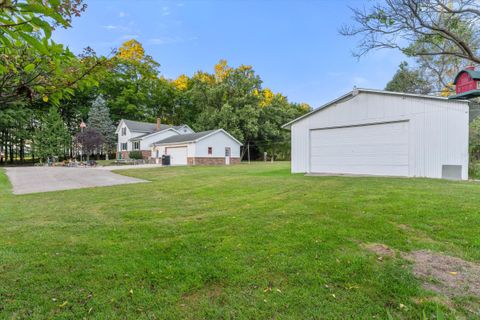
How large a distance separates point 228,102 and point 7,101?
33.6 meters

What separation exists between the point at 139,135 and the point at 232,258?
114 feet

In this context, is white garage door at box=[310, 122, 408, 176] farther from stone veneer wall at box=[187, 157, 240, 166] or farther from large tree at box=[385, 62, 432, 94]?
large tree at box=[385, 62, 432, 94]

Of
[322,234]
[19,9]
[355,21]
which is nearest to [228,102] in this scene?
[355,21]

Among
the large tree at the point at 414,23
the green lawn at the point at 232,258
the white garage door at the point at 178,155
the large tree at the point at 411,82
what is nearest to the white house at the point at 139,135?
the white garage door at the point at 178,155

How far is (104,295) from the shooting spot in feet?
8.23

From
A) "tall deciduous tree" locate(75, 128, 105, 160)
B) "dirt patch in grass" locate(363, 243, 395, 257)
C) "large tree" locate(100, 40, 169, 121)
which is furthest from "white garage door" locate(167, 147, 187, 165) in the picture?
"dirt patch in grass" locate(363, 243, 395, 257)

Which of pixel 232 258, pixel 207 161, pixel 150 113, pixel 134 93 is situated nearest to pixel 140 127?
pixel 134 93

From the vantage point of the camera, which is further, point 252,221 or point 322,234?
point 252,221

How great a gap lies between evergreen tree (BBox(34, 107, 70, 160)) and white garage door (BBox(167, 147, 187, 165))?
14.6 metres

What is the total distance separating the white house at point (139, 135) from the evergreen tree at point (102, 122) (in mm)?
1268

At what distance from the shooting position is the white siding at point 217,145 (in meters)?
27.0

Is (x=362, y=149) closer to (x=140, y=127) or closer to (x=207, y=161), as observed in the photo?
(x=207, y=161)

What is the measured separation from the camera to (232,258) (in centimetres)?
327

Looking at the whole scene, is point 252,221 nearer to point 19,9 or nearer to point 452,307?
point 452,307
